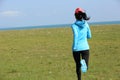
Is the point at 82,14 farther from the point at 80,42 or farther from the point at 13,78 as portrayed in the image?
the point at 13,78

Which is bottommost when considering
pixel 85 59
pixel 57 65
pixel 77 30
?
pixel 57 65

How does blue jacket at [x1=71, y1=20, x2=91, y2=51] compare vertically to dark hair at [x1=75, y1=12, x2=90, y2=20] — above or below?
below

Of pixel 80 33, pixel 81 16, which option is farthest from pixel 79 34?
pixel 81 16

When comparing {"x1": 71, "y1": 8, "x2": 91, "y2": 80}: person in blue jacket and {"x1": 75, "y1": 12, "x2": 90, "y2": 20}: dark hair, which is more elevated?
{"x1": 75, "y1": 12, "x2": 90, "y2": 20}: dark hair

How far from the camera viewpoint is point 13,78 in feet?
40.0

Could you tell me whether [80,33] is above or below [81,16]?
below

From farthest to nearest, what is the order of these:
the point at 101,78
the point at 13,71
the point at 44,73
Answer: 1. the point at 13,71
2. the point at 44,73
3. the point at 101,78

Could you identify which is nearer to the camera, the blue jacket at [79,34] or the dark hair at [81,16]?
the dark hair at [81,16]

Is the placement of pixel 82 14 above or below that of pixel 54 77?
above

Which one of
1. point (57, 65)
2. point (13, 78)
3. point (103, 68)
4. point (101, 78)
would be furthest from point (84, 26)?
point (57, 65)

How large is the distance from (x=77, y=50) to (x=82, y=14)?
3.12 feet

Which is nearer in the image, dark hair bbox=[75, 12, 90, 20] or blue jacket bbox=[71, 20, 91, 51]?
dark hair bbox=[75, 12, 90, 20]

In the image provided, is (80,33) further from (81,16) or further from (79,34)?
(81,16)

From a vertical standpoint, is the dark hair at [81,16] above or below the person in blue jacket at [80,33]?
above
